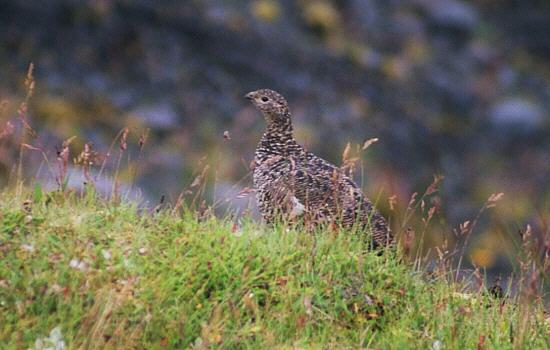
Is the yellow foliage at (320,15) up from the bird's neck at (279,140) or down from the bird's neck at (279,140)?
down

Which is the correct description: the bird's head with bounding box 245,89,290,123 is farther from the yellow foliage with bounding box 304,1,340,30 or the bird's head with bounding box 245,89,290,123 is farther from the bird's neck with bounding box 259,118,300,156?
the yellow foliage with bounding box 304,1,340,30

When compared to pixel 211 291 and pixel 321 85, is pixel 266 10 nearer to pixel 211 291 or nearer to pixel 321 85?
pixel 321 85

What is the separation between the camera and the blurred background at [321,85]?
17.7m

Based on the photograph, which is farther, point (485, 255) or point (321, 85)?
point (321, 85)

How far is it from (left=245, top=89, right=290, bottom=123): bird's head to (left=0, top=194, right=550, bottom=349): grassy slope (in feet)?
7.86

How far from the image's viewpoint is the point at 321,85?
2156 cm

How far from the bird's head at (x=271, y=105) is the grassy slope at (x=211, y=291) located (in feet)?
7.86

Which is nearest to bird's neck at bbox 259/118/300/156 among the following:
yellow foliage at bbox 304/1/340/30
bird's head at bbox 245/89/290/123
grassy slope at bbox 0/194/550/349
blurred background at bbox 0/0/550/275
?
bird's head at bbox 245/89/290/123

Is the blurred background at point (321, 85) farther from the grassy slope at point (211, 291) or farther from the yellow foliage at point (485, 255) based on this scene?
the grassy slope at point (211, 291)

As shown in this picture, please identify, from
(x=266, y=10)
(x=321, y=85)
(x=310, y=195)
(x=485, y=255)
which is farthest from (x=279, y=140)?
(x=266, y=10)

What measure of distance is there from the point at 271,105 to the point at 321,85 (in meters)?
12.8

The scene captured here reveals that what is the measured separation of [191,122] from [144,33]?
238 centimetres

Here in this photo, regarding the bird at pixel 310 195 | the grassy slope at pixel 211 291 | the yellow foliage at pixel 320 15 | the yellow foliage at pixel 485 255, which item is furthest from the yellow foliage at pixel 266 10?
the grassy slope at pixel 211 291

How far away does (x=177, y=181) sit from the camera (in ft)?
56.1
